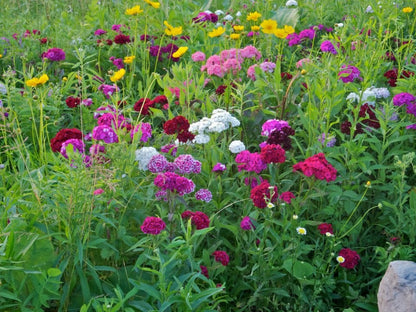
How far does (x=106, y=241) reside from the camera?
2354 mm

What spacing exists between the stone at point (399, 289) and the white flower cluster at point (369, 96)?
4.04 feet

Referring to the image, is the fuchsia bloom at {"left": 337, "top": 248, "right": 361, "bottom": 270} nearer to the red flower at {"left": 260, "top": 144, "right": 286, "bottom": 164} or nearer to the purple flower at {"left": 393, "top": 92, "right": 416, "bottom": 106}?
the red flower at {"left": 260, "top": 144, "right": 286, "bottom": 164}

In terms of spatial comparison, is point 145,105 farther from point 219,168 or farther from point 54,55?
point 54,55

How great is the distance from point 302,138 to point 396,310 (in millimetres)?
1542

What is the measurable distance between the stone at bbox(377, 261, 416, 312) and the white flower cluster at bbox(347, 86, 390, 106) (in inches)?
48.4

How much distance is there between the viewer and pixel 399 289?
2.16 metres

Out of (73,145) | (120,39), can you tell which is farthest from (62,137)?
(120,39)

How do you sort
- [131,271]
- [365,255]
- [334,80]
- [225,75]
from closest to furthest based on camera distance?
1. [131,271]
2. [365,255]
3. [334,80]
4. [225,75]

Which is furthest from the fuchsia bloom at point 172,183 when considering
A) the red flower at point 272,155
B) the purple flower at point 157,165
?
the red flower at point 272,155

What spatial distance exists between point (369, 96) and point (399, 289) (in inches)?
57.3

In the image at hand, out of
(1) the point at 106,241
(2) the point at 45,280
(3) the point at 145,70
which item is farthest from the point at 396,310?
(3) the point at 145,70

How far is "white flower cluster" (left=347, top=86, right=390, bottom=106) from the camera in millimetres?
3252

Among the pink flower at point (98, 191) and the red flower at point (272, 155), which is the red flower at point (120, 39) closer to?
the red flower at point (272, 155)

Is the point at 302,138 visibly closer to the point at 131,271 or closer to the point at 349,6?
the point at 131,271
